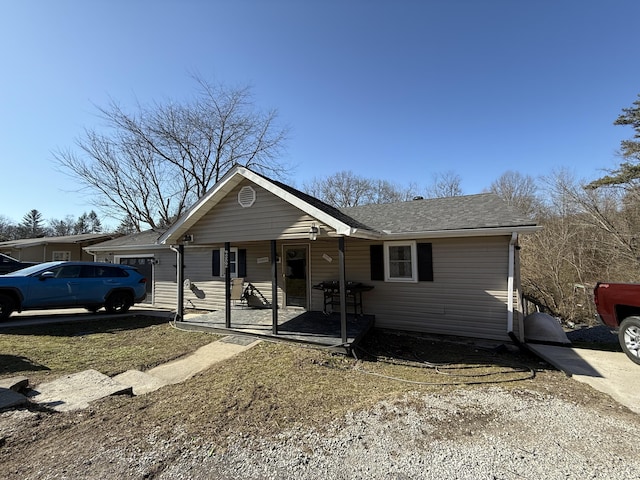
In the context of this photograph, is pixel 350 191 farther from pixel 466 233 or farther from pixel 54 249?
pixel 54 249

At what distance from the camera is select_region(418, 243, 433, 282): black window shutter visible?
24.9ft

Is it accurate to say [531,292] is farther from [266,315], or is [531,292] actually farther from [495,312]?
[266,315]

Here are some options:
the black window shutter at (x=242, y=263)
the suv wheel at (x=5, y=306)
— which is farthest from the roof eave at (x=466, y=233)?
the suv wheel at (x=5, y=306)

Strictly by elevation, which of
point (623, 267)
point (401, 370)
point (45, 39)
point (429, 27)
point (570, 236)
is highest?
point (429, 27)

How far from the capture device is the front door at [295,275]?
30.5 feet

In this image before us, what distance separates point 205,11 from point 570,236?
1664 centimetres

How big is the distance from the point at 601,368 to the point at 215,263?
10.7 m

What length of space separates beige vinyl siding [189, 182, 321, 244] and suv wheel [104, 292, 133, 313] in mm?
4739

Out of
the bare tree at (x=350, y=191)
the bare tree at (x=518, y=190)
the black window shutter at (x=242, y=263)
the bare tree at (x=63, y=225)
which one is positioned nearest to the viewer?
the black window shutter at (x=242, y=263)

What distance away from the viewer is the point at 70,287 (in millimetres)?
8602

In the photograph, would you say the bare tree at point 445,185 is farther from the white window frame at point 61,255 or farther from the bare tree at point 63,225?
the bare tree at point 63,225

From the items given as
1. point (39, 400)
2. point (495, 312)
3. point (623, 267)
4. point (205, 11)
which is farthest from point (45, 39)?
point (623, 267)

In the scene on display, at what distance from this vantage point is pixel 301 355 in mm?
5574

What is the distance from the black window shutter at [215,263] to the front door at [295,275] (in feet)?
9.32
